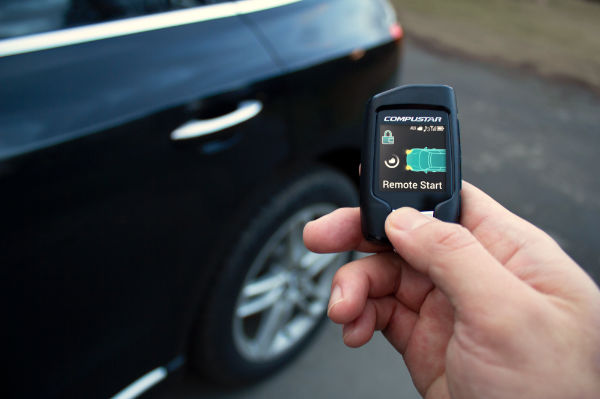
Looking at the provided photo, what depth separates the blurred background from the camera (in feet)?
3.74

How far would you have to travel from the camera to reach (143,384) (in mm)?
1512

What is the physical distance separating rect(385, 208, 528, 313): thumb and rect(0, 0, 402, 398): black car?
2.23ft

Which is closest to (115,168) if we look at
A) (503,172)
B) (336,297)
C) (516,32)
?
(336,297)

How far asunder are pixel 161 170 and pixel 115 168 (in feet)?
0.40

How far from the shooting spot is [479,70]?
5332mm

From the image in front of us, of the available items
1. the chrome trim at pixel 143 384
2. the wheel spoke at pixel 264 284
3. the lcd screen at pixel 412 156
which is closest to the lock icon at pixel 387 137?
the lcd screen at pixel 412 156

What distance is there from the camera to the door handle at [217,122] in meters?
1.32

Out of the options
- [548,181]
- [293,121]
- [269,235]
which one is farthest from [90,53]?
[548,181]

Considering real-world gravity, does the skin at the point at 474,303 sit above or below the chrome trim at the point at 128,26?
below

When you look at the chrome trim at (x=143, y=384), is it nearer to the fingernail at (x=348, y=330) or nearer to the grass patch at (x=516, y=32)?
the fingernail at (x=348, y=330)

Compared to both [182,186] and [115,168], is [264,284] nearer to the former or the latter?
[182,186]

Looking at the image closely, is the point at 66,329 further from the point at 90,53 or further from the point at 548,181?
the point at 548,181

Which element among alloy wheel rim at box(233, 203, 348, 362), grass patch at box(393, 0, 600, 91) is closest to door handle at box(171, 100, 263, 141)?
alloy wheel rim at box(233, 203, 348, 362)

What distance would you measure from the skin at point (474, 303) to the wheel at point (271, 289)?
60cm
